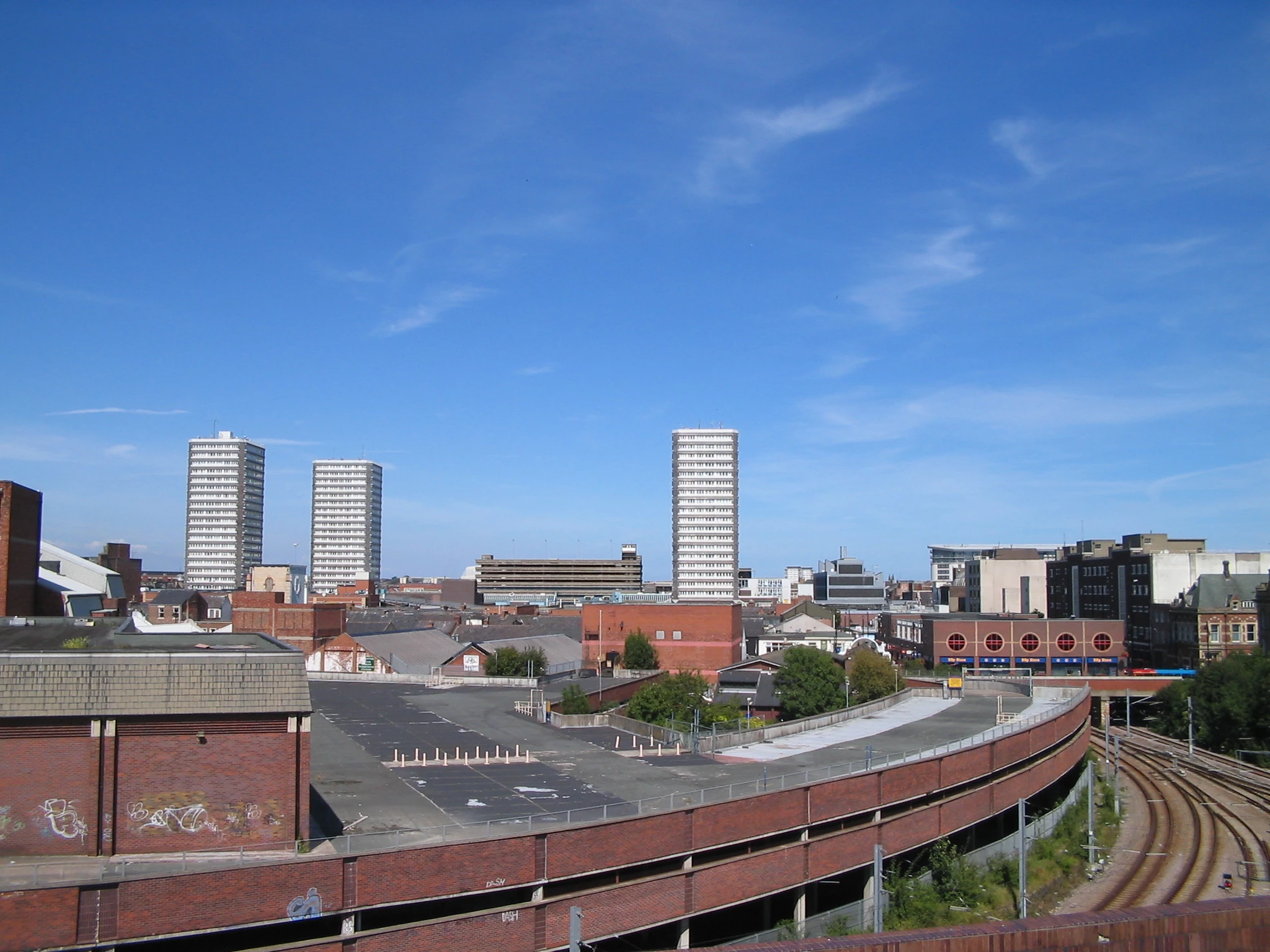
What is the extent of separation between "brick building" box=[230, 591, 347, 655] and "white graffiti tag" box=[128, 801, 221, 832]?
7042 centimetres

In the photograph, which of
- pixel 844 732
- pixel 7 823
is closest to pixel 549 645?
pixel 844 732

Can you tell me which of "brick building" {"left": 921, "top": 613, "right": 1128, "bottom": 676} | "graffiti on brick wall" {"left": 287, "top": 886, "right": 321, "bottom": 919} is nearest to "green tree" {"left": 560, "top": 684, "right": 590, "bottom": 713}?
"graffiti on brick wall" {"left": 287, "top": 886, "right": 321, "bottom": 919}

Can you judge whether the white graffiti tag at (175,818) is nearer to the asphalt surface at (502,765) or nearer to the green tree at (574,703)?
the asphalt surface at (502,765)

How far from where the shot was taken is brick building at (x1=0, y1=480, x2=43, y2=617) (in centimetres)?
5334

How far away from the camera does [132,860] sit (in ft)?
77.5

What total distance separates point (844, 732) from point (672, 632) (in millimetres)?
60991

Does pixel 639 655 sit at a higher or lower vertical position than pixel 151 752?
lower

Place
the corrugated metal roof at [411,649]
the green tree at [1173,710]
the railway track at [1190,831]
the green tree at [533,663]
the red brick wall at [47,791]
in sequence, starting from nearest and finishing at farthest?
the red brick wall at [47,791], the railway track at [1190,831], the green tree at [1173,710], the green tree at [533,663], the corrugated metal roof at [411,649]

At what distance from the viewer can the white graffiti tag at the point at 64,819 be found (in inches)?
916

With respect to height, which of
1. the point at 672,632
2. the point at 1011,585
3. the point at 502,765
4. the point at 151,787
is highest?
the point at 1011,585

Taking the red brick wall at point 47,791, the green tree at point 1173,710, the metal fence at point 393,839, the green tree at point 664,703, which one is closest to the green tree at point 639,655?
the green tree at point 664,703

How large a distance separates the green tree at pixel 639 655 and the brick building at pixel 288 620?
28106mm

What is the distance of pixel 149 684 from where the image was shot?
2453 cm

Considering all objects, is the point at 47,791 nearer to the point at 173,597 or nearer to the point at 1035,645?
the point at 173,597
